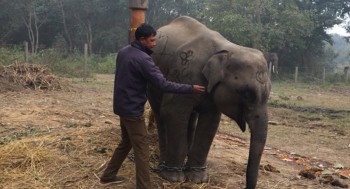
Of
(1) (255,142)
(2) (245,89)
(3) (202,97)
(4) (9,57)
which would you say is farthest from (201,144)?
(4) (9,57)

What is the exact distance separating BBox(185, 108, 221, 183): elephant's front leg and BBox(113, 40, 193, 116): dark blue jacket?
46.8 inches

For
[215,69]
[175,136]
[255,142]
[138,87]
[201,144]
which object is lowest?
[201,144]

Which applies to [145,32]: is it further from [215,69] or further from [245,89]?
[245,89]

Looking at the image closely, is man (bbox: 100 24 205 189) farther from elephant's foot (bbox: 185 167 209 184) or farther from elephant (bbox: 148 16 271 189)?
elephant's foot (bbox: 185 167 209 184)

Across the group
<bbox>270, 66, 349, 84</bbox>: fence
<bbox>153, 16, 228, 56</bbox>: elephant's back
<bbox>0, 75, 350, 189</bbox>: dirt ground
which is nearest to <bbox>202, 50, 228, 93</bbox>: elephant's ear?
<bbox>153, 16, 228, 56</bbox>: elephant's back

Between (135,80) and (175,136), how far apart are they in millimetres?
1142

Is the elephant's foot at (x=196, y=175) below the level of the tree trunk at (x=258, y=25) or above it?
below

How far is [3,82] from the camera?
1596cm

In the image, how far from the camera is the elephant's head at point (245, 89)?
5211mm

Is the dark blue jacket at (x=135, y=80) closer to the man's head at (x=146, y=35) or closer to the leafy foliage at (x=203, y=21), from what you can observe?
the man's head at (x=146, y=35)

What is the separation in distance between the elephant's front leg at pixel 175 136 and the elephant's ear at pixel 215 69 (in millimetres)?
470

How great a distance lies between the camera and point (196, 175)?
20.0 ft

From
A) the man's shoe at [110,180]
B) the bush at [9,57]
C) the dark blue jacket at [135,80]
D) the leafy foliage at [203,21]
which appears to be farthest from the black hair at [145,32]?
the leafy foliage at [203,21]

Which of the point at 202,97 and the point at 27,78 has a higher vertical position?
the point at 202,97
